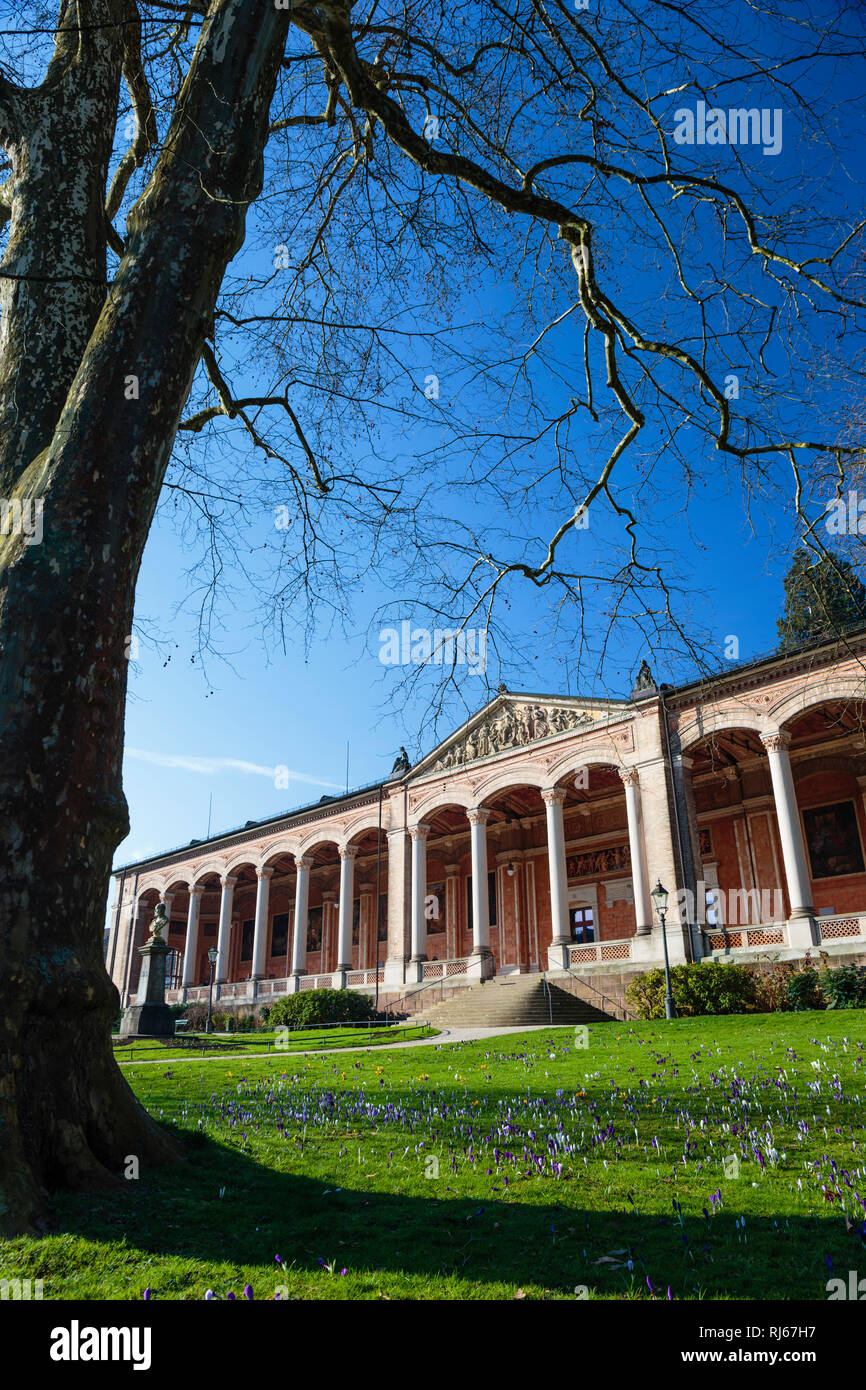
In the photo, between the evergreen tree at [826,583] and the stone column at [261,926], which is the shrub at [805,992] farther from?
the stone column at [261,926]

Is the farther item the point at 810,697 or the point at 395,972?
the point at 395,972

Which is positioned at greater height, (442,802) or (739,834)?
(442,802)

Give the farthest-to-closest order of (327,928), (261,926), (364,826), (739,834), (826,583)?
1. (327,928)
2. (261,926)
3. (364,826)
4. (739,834)
5. (826,583)

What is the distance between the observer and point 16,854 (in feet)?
12.3

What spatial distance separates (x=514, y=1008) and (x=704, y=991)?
5.18 m

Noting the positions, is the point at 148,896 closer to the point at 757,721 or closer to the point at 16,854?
the point at 757,721

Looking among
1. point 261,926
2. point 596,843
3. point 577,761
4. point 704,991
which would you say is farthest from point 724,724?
point 261,926

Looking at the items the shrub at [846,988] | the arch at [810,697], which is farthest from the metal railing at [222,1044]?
the arch at [810,697]

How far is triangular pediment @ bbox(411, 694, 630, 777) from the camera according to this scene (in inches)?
1098

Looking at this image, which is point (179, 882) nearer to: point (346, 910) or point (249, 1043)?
point (346, 910)

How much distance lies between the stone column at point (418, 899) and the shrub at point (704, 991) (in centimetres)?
1197

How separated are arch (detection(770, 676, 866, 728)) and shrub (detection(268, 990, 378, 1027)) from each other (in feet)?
54.7

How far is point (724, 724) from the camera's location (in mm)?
24219

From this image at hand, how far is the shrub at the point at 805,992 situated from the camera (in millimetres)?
18688
